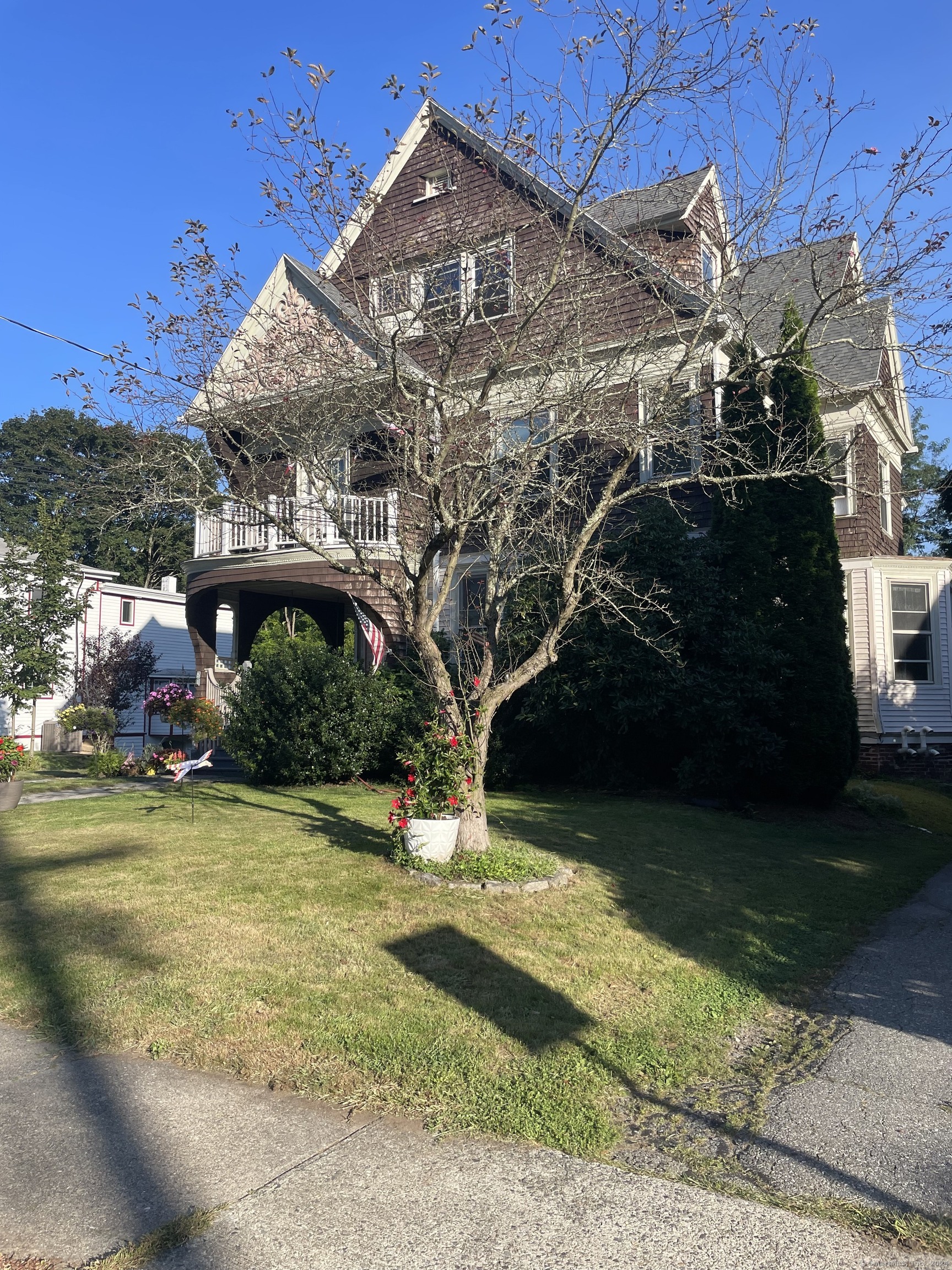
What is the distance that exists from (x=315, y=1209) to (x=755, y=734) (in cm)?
1001

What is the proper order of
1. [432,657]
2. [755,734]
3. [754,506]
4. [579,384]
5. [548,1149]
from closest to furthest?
[548,1149]
[432,657]
[579,384]
[755,734]
[754,506]

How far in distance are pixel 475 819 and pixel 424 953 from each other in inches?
86.5

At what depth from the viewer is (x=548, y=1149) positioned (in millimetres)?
3611

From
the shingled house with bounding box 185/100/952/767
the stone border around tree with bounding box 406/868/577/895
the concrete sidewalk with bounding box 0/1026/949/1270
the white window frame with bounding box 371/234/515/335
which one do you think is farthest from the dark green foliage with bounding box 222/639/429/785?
the concrete sidewalk with bounding box 0/1026/949/1270

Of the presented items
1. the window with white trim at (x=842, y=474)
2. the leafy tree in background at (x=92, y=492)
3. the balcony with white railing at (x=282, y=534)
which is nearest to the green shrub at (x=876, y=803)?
the window with white trim at (x=842, y=474)

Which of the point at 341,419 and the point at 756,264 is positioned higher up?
the point at 756,264

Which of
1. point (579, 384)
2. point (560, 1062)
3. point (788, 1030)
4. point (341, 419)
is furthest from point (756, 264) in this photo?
point (560, 1062)

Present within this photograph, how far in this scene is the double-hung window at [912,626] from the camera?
1692 cm

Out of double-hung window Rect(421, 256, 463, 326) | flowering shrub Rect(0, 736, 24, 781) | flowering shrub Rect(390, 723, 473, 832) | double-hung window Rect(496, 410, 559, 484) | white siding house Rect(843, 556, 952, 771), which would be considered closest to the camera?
flowering shrub Rect(390, 723, 473, 832)

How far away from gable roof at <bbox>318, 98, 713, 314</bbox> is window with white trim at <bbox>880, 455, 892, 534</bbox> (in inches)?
360

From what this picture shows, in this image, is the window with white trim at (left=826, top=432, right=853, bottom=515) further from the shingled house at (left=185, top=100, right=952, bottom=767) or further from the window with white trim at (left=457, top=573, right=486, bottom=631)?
the window with white trim at (left=457, top=573, right=486, bottom=631)

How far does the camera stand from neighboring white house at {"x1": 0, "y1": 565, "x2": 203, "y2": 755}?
28.1 m

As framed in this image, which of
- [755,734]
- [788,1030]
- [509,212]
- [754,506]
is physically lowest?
[788,1030]

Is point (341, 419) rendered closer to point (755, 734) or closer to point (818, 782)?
point (755, 734)
